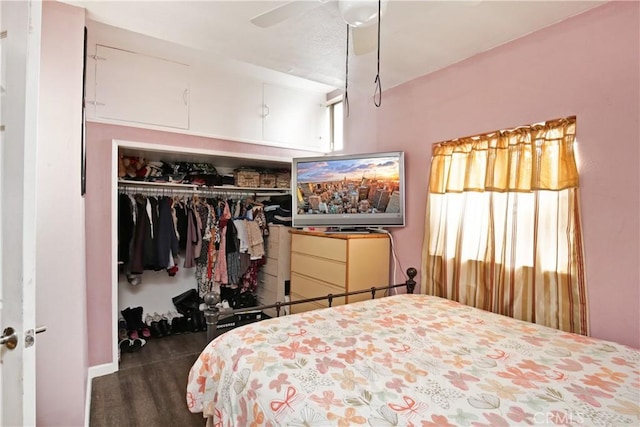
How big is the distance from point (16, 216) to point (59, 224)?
3.31 feet

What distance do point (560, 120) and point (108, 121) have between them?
125 inches

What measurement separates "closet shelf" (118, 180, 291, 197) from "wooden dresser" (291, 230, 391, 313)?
3.67 ft

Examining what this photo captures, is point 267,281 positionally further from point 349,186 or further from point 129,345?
point 349,186

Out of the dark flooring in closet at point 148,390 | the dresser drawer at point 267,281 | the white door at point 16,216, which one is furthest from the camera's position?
the dresser drawer at point 267,281

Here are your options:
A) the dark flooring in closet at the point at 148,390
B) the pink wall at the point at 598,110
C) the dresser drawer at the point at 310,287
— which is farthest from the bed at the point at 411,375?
the dresser drawer at the point at 310,287

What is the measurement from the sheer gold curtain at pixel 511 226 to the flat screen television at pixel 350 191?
32 cm

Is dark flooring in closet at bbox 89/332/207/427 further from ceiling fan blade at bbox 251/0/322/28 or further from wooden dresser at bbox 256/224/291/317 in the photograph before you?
ceiling fan blade at bbox 251/0/322/28

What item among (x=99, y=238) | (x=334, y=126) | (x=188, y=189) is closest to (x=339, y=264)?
(x=334, y=126)

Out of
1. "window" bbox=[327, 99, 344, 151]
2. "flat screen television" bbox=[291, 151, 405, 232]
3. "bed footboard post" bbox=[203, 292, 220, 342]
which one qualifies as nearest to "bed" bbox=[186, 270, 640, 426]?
"bed footboard post" bbox=[203, 292, 220, 342]

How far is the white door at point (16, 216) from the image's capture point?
0.93 metres

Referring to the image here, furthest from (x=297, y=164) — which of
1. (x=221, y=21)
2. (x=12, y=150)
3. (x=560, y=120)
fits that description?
(x=12, y=150)

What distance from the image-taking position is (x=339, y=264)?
2.78m

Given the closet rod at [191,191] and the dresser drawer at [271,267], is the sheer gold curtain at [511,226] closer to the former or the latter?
the dresser drawer at [271,267]

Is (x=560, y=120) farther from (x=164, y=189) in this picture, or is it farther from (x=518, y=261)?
(x=164, y=189)
